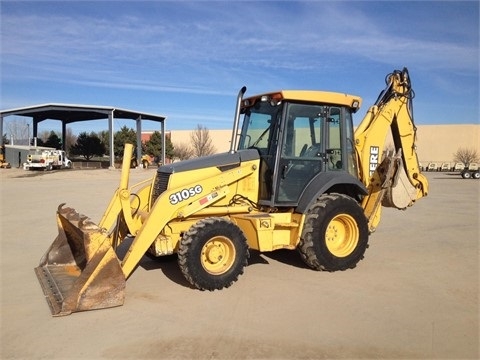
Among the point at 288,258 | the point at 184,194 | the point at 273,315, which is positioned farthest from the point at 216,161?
the point at 273,315

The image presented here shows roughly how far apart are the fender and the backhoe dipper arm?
746mm

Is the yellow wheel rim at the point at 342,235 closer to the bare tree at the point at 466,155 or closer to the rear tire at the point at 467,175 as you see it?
the rear tire at the point at 467,175

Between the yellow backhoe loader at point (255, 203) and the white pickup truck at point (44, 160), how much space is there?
38632 millimetres

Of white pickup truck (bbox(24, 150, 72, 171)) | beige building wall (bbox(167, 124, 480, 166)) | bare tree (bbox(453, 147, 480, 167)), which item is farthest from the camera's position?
beige building wall (bbox(167, 124, 480, 166))

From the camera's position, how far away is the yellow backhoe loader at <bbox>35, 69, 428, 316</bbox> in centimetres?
574

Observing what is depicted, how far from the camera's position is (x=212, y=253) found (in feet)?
19.2

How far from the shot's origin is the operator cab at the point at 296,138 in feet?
21.8

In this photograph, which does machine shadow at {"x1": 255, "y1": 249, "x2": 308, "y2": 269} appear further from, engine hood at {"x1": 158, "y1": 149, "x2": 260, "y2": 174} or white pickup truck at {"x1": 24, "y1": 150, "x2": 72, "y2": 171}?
white pickup truck at {"x1": 24, "y1": 150, "x2": 72, "y2": 171}

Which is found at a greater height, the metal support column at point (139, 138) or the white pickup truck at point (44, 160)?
the metal support column at point (139, 138)

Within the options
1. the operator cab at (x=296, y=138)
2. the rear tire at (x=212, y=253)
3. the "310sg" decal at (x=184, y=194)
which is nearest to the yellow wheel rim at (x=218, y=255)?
the rear tire at (x=212, y=253)

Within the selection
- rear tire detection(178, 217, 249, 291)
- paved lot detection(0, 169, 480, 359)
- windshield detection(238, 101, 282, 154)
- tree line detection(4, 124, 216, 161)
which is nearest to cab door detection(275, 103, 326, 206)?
windshield detection(238, 101, 282, 154)

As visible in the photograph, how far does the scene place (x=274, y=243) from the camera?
21.5 feet

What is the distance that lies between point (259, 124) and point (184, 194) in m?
1.90

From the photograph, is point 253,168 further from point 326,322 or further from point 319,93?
point 326,322
